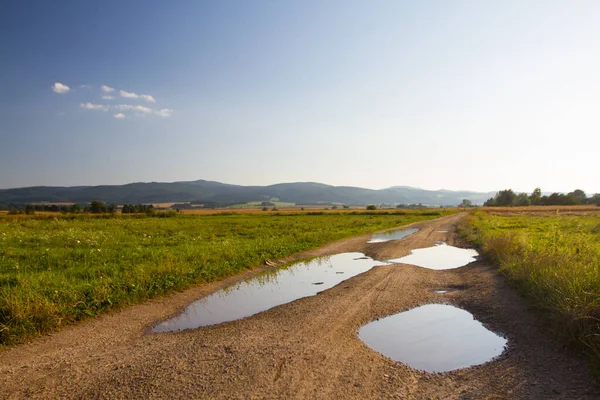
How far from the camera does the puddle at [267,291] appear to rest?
28.4 feet

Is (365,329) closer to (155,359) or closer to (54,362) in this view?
(155,359)

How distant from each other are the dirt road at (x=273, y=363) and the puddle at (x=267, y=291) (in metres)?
0.60

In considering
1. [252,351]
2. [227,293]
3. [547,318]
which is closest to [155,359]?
[252,351]

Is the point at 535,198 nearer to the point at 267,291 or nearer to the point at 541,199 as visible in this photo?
the point at 541,199

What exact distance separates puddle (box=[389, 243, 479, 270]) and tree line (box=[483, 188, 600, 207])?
436 ft

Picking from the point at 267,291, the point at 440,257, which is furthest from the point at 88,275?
the point at 440,257

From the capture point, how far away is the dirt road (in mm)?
4980

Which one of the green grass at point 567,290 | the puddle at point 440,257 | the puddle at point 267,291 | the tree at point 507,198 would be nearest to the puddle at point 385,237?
the puddle at point 440,257

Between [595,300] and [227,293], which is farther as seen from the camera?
[227,293]

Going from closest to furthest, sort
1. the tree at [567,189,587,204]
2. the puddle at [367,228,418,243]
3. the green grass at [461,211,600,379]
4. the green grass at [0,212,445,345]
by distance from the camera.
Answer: the green grass at [461,211,600,379]
the green grass at [0,212,445,345]
the puddle at [367,228,418,243]
the tree at [567,189,587,204]

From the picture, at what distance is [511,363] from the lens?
233 inches

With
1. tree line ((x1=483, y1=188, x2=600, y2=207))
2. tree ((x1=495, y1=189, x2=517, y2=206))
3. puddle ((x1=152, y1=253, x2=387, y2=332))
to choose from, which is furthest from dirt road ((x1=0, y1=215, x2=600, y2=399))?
tree ((x1=495, y1=189, x2=517, y2=206))

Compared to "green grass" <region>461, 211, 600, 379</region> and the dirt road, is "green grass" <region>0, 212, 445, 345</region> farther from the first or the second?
"green grass" <region>461, 211, 600, 379</region>

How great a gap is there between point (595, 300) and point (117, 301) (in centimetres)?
1091
